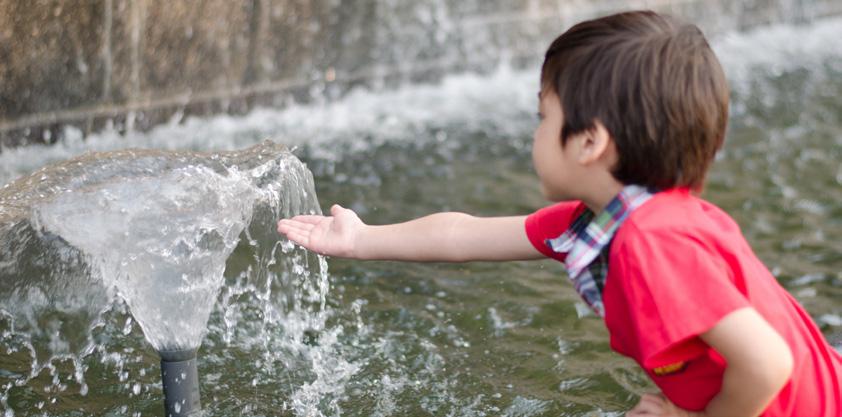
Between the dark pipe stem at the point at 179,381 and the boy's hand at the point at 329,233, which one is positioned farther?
the boy's hand at the point at 329,233

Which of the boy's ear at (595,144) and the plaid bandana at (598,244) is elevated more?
the boy's ear at (595,144)

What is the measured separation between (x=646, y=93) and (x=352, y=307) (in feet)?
6.13

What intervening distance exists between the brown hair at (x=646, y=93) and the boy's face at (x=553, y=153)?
0.02 metres

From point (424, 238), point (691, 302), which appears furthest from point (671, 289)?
point (424, 238)

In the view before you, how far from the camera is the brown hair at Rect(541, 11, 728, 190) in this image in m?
1.98

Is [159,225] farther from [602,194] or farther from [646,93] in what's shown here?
[646,93]

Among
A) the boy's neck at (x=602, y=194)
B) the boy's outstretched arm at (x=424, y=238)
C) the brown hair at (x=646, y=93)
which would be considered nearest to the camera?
the brown hair at (x=646, y=93)

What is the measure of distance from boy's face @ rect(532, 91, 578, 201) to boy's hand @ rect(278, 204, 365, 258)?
22.6 inches

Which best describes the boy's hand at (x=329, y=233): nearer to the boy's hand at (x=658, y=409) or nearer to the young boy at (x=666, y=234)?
the young boy at (x=666, y=234)

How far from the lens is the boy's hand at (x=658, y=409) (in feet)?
6.93

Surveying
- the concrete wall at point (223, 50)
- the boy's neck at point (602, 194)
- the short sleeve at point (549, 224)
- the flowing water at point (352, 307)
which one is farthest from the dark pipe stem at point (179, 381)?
the concrete wall at point (223, 50)

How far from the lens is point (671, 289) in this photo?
1.88 metres

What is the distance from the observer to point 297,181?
278cm

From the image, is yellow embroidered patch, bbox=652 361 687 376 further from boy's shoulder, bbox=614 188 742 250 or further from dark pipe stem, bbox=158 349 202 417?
dark pipe stem, bbox=158 349 202 417
